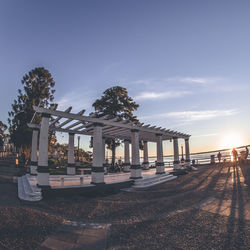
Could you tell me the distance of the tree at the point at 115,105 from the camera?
22.9 metres

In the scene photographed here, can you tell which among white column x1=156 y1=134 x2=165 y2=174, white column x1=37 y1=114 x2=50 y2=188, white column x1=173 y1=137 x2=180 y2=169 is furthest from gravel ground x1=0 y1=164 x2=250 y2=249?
white column x1=173 y1=137 x2=180 y2=169

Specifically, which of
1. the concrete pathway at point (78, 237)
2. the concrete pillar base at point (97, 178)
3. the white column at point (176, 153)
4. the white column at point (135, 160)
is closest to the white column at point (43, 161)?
the concrete pillar base at point (97, 178)

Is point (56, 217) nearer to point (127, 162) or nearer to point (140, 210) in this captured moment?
point (140, 210)

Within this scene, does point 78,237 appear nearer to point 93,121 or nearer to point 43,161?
point 43,161

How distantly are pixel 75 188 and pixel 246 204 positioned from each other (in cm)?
801

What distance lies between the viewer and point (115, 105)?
2273 centimetres

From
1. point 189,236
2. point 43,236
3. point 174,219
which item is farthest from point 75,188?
point 189,236

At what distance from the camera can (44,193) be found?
799 cm

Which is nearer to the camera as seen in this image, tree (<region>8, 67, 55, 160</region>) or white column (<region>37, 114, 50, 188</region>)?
white column (<region>37, 114, 50, 188</region>)

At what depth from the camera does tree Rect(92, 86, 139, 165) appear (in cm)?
2286

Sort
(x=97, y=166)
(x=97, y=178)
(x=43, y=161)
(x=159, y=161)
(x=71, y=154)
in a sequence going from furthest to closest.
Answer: (x=159, y=161), (x=71, y=154), (x=97, y=166), (x=97, y=178), (x=43, y=161)

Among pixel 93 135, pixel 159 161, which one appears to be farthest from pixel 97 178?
pixel 159 161

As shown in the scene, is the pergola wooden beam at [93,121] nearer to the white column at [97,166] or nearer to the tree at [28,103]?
the white column at [97,166]

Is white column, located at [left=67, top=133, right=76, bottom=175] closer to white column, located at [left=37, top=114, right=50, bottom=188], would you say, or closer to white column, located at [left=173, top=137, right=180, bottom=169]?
white column, located at [left=37, top=114, right=50, bottom=188]
